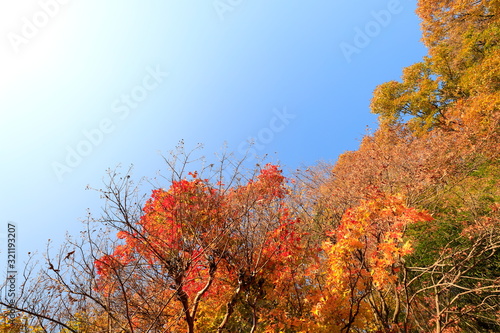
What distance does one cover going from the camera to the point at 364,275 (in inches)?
223

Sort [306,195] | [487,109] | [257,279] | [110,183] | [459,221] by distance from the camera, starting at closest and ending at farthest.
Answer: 1. [110,183]
2. [257,279]
3. [459,221]
4. [487,109]
5. [306,195]

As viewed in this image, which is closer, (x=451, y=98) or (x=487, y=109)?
(x=487, y=109)

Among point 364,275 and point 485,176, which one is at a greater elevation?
point 485,176

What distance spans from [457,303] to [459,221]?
2513mm

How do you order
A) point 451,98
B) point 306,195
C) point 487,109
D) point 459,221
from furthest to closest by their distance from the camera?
point 451,98 → point 306,195 → point 487,109 → point 459,221

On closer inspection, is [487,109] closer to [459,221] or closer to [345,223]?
[459,221]

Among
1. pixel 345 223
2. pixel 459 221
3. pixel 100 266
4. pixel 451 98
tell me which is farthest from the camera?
pixel 451 98

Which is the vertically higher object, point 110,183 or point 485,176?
point 485,176

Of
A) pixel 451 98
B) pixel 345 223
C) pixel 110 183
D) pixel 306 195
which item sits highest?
pixel 451 98

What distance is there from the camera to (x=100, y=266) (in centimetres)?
642

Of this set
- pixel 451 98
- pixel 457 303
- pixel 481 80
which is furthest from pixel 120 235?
pixel 451 98

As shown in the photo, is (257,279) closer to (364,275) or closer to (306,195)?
(364,275)

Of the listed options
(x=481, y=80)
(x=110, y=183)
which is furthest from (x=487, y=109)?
(x=110, y=183)

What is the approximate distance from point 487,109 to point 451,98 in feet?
21.1
